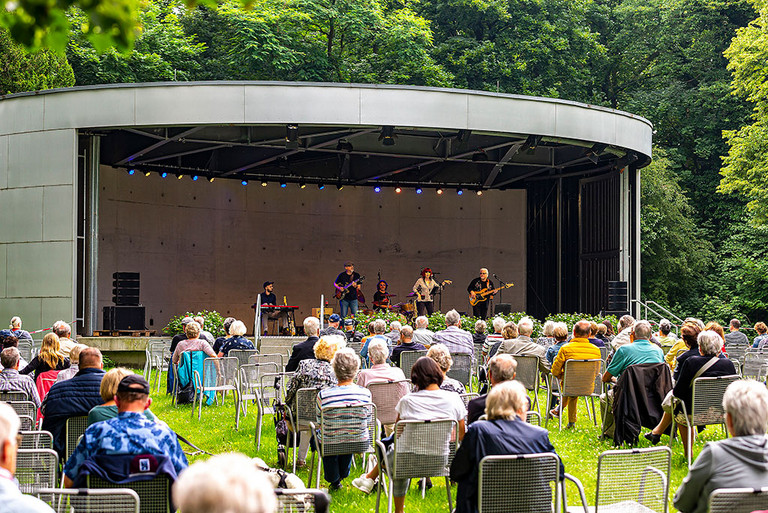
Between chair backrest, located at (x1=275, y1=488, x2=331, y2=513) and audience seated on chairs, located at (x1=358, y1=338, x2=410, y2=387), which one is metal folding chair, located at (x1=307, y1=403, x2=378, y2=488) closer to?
audience seated on chairs, located at (x1=358, y1=338, x2=410, y2=387)

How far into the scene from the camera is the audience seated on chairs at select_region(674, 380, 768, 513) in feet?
10.9

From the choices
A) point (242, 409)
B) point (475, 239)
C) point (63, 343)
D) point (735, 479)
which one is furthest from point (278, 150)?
point (735, 479)

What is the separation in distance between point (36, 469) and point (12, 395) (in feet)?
5.75


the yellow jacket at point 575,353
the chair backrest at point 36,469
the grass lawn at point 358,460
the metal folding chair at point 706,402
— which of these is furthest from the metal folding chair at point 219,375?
the chair backrest at point 36,469

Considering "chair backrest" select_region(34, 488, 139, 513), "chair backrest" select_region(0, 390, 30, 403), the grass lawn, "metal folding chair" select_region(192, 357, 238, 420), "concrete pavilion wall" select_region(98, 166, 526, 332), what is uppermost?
"concrete pavilion wall" select_region(98, 166, 526, 332)

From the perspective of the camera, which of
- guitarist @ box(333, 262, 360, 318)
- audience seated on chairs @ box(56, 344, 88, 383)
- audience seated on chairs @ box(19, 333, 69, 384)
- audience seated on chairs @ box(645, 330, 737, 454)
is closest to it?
audience seated on chairs @ box(56, 344, 88, 383)

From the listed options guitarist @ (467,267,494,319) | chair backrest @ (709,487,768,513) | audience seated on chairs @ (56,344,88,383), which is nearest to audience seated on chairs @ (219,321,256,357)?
audience seated on chairs @ (56,344,88,383)

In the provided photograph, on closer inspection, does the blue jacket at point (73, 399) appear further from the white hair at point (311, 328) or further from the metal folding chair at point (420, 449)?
the white hair at point (311, 328)

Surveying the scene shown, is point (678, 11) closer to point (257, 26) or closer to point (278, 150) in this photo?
point (257, 26)

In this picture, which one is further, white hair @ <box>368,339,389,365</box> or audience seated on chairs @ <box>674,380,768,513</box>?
white hair @ <box>368,339,389,365</box>

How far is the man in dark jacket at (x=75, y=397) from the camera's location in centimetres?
518

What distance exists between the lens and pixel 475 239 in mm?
22094

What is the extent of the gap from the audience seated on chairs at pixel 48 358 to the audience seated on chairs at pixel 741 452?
494cm

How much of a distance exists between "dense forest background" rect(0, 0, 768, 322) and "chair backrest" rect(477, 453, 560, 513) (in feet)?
68.1
